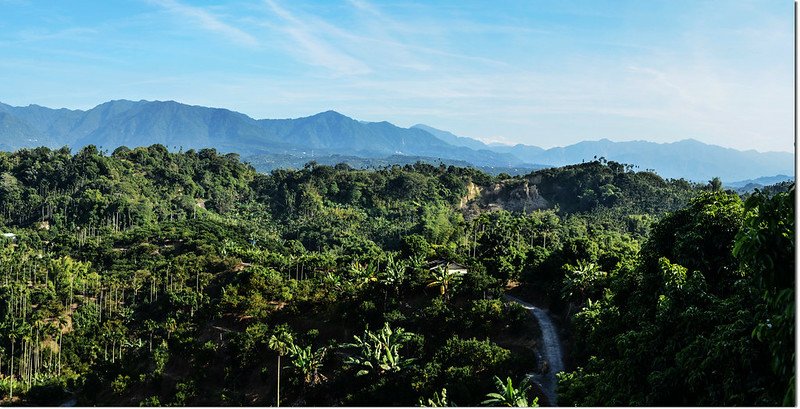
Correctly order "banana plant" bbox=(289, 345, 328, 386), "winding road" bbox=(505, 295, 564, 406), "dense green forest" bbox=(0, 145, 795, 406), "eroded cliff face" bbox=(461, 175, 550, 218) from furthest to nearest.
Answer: "eroded cliff face" bbox=(461, 175, 550, 218)
"banana plant" bbox=(289, 345, 328, 386)
"winding road" bbox=(505, 295, 564, 406)
"dense green forest" bbox=(0, 145, 795, 406)

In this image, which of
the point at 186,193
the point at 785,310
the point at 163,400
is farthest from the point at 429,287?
the point at 186,193

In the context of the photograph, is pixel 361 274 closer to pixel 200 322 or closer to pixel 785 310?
pixel 200 322

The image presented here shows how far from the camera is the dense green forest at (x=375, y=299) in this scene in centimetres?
547

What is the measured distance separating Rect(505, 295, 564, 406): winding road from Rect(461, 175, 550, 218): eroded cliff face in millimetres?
41278

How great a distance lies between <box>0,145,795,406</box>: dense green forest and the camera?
18.0 feet

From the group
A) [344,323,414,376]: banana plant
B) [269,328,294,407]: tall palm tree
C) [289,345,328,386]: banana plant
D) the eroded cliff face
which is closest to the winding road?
[344,323,414,376]: banana plant

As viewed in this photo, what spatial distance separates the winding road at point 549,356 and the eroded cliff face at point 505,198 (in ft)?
135

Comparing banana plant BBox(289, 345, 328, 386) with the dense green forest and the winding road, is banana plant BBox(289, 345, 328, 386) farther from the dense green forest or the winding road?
the winding road

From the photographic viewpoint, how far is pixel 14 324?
25406mm

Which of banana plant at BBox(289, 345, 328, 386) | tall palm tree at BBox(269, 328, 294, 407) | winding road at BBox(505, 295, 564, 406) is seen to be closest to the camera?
winding road at BBox(505, 295, 564, 406)

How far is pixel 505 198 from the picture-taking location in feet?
209

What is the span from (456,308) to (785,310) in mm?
15122

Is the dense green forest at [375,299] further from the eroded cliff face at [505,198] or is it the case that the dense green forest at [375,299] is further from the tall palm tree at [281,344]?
the eroded cliff face at [505,198]

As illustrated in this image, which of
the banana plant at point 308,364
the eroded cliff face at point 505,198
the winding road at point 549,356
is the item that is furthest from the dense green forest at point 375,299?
the eroded cliff face at point 505,198
